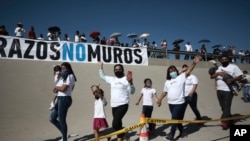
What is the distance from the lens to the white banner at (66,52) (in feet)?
37.4

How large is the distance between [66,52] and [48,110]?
430 centimetres

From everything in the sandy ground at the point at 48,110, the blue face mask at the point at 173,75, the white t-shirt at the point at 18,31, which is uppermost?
the white t-shirt at the point at 18,31

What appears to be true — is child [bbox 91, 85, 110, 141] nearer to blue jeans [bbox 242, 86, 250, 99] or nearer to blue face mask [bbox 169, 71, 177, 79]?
blue face mask [bbox 169, 71, 177, 79]

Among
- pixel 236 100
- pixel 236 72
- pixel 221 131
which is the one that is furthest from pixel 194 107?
pixel 236 100

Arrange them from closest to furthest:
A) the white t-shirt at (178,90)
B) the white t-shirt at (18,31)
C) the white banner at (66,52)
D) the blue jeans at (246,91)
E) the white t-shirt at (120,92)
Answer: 1. the white t-shirt at (120,92)
2. the white t-shirt at (178,90)
3. the white banner at (66,52)
4. the blue jeans at (246,91)
5. the white t-shirt at (18,31)

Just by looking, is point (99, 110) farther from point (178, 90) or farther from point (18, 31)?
point (18, 31)

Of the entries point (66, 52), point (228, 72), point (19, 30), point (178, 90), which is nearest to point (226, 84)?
point (228, 72)

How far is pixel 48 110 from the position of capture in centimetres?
930

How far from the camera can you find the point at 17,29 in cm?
1373

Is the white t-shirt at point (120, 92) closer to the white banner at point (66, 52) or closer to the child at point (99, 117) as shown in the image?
the child at point (99, 117)

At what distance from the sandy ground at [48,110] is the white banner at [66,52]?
36 centimetres

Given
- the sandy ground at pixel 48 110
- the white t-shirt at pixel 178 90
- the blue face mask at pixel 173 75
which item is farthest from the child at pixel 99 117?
the blue face mask at pixel 173 75

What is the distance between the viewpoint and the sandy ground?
→ 6.85 meters

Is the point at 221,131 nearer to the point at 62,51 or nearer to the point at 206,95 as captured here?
the point at 206,95
